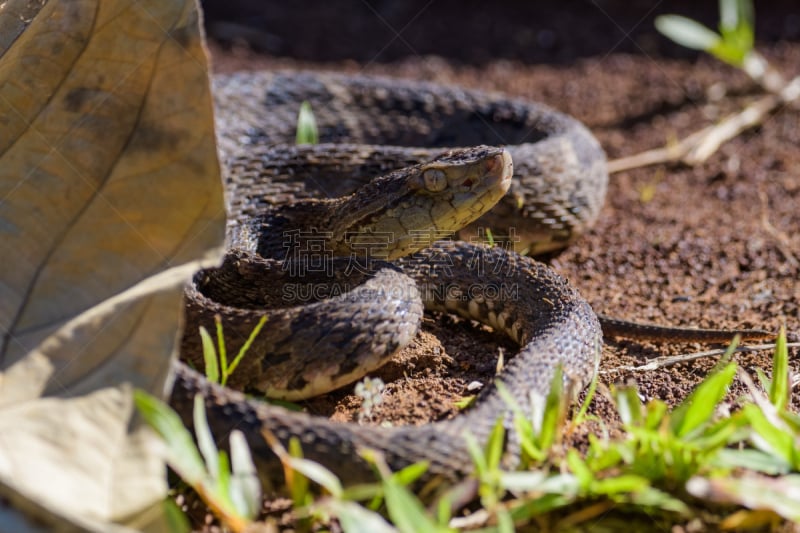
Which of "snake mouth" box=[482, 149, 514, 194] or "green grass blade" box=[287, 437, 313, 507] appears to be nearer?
"green grass blade" box=[287, 437, 313, 507]

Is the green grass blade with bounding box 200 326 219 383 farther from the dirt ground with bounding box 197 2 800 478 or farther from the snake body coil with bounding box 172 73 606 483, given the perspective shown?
the dirt ground with bounding box 197 2 800 478

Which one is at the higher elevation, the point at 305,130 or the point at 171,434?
the point at 305,130

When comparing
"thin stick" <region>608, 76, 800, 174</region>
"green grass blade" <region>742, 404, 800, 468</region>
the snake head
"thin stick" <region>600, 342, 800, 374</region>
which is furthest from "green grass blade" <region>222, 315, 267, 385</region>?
"thin stick" <region>608, 76, 800, 174</region>

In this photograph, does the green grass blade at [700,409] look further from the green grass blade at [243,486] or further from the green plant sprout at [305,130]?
the green plant sprout at [305,130]

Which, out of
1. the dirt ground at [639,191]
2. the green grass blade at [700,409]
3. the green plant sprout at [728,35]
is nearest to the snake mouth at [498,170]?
the dirt ground at [639,191]

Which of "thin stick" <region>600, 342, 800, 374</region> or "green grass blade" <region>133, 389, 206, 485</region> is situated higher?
"green grass blade" <region>133, 389, 206, 485</region>

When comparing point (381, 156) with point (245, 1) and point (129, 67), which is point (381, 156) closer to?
point (129, 67)

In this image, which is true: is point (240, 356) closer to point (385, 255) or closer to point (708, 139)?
point (385, 255)

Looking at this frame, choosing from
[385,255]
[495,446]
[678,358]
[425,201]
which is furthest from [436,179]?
[495,446]

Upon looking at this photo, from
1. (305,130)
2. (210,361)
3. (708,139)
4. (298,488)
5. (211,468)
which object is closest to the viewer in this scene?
(211,468)

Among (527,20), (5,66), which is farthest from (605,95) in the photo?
(5,66)
